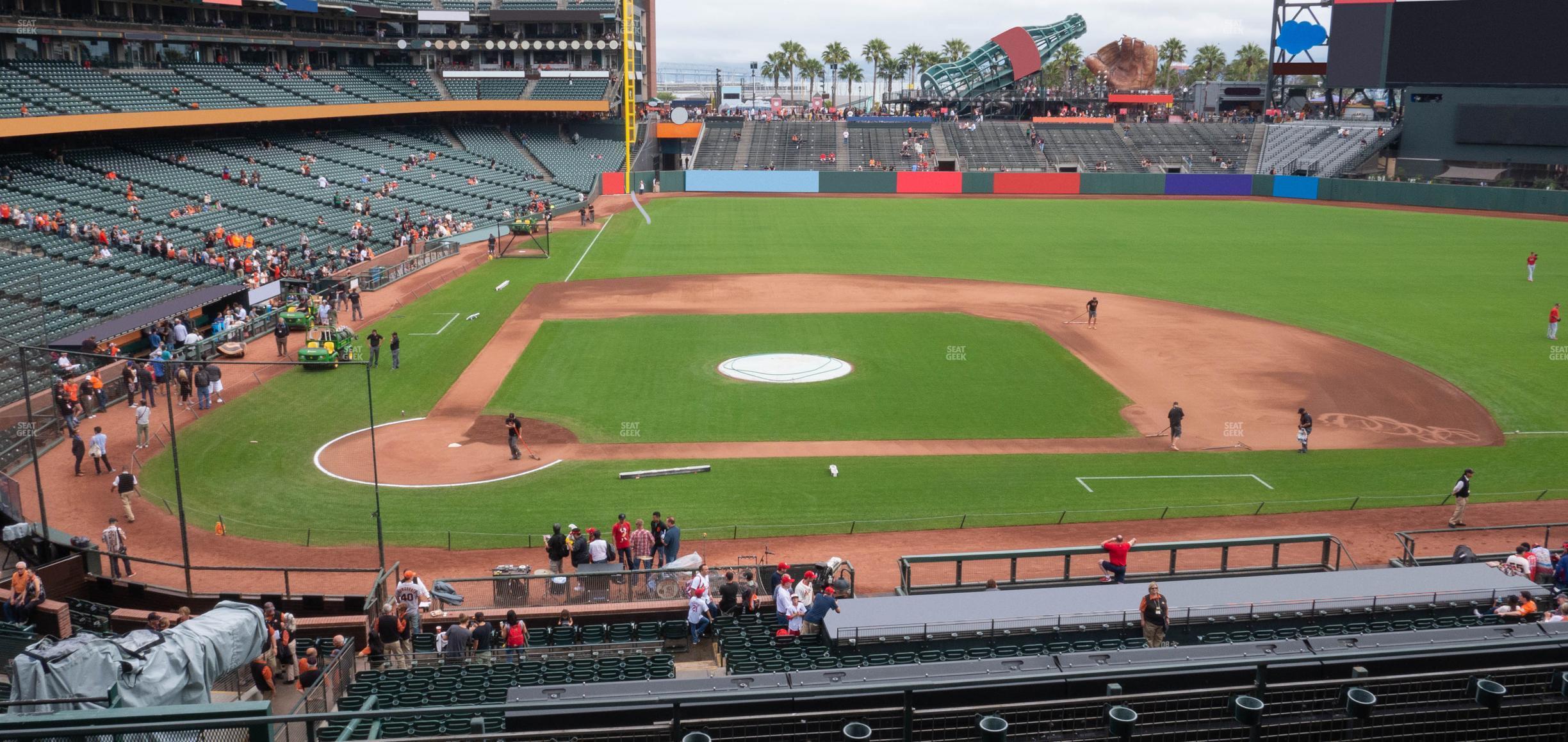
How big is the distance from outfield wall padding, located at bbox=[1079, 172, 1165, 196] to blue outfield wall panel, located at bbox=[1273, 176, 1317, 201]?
31.5ft

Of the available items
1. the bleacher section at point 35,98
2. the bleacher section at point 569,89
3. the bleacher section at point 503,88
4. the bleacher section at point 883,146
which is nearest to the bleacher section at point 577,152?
the bleacher section at point 503,88

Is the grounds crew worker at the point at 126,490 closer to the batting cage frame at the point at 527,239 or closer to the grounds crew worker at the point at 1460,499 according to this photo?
the grounds crew worker at the point at 1460,499

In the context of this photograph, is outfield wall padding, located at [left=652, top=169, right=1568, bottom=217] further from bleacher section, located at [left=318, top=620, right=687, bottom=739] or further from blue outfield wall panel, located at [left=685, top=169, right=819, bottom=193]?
bleacher section, located at [left=318, top=620, right=687, bottom=739]

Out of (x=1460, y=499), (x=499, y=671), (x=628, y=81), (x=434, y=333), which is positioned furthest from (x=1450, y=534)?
(x=628, y=81)

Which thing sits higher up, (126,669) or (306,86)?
(306,86)

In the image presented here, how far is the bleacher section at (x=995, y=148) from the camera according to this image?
105m

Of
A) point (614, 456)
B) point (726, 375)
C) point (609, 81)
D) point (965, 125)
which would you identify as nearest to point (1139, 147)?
point (965, 125)

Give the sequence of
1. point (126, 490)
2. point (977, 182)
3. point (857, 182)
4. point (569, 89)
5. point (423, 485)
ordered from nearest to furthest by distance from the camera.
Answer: point (126, 490), point (423, 485), point (569, 89), point (857, 182), point (977, 182)

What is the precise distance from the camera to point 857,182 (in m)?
98.8

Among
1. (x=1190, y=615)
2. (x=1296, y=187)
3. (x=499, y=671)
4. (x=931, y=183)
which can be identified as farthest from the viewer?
(x=931, y=183)

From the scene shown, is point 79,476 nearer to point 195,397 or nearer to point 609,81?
point 195,397

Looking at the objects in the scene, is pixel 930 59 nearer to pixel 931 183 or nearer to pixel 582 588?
pixel 931 183

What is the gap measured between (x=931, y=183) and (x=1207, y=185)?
81.9 feet

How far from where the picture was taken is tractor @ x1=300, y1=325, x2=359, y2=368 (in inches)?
1427
